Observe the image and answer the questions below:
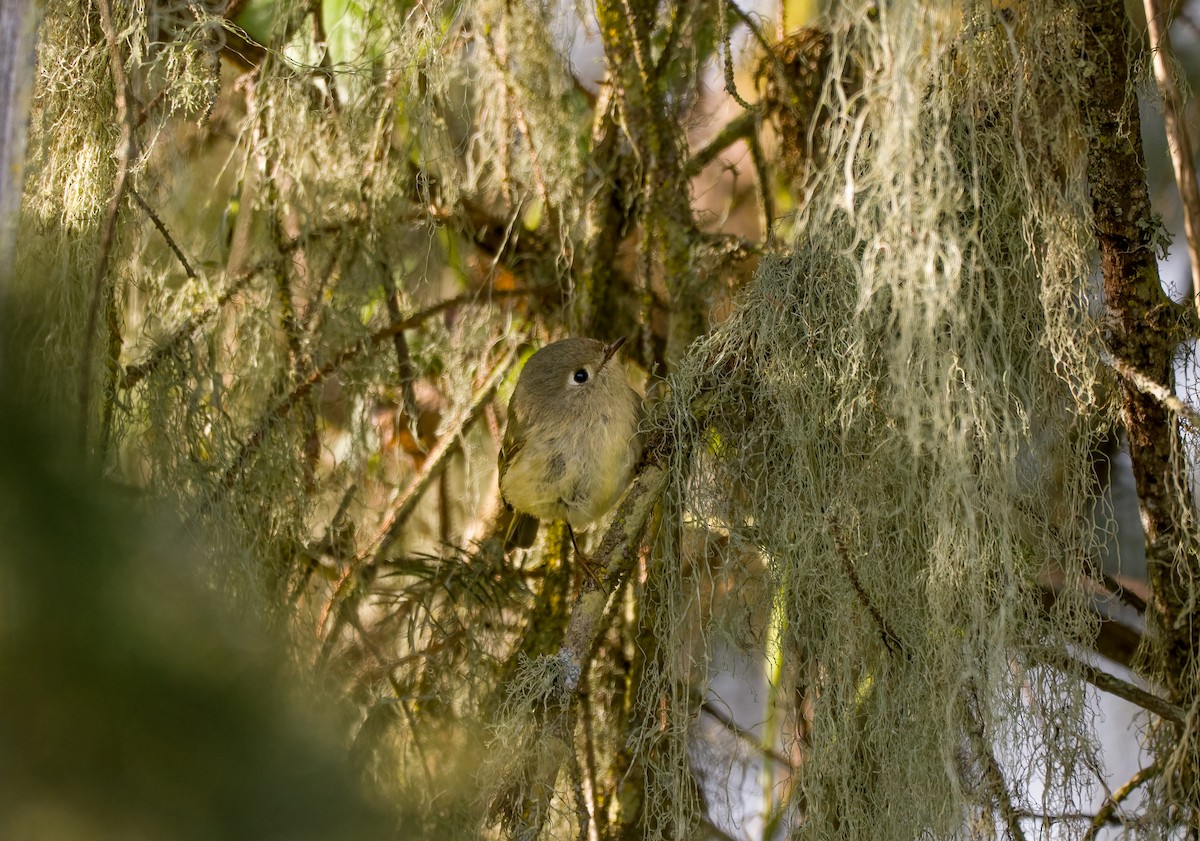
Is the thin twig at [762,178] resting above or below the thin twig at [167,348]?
above

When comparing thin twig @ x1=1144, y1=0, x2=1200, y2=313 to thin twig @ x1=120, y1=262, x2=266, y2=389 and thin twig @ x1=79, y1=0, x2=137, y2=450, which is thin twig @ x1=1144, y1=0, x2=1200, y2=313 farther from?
thin twig @ x1=120, y1=262, x2=266, y2=389

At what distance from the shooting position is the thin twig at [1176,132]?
65.2 inches

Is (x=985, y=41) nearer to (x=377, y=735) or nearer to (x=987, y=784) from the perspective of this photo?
(x=987, y=784)

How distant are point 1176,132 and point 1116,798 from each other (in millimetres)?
1157

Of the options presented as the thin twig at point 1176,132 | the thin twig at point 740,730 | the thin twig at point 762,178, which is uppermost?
the thin twig at point 762,178

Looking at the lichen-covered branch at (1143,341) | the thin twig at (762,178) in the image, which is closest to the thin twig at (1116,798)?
the lichen-covered branch at (1143,341)

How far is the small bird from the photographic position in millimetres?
2182

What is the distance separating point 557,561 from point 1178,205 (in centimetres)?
177

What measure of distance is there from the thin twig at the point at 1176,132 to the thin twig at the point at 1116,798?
2.70 ft

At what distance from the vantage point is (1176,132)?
1.68 meters

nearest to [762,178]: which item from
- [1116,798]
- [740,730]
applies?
[740,730]

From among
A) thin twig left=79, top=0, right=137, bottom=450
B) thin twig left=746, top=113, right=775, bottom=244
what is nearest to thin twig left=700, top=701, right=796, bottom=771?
thin twig left=746, top=113, right=775, bottom=244

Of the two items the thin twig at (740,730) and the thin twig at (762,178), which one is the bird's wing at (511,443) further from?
the thin twig at (762,178)

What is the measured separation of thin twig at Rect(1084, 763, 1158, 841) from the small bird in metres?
1.02
